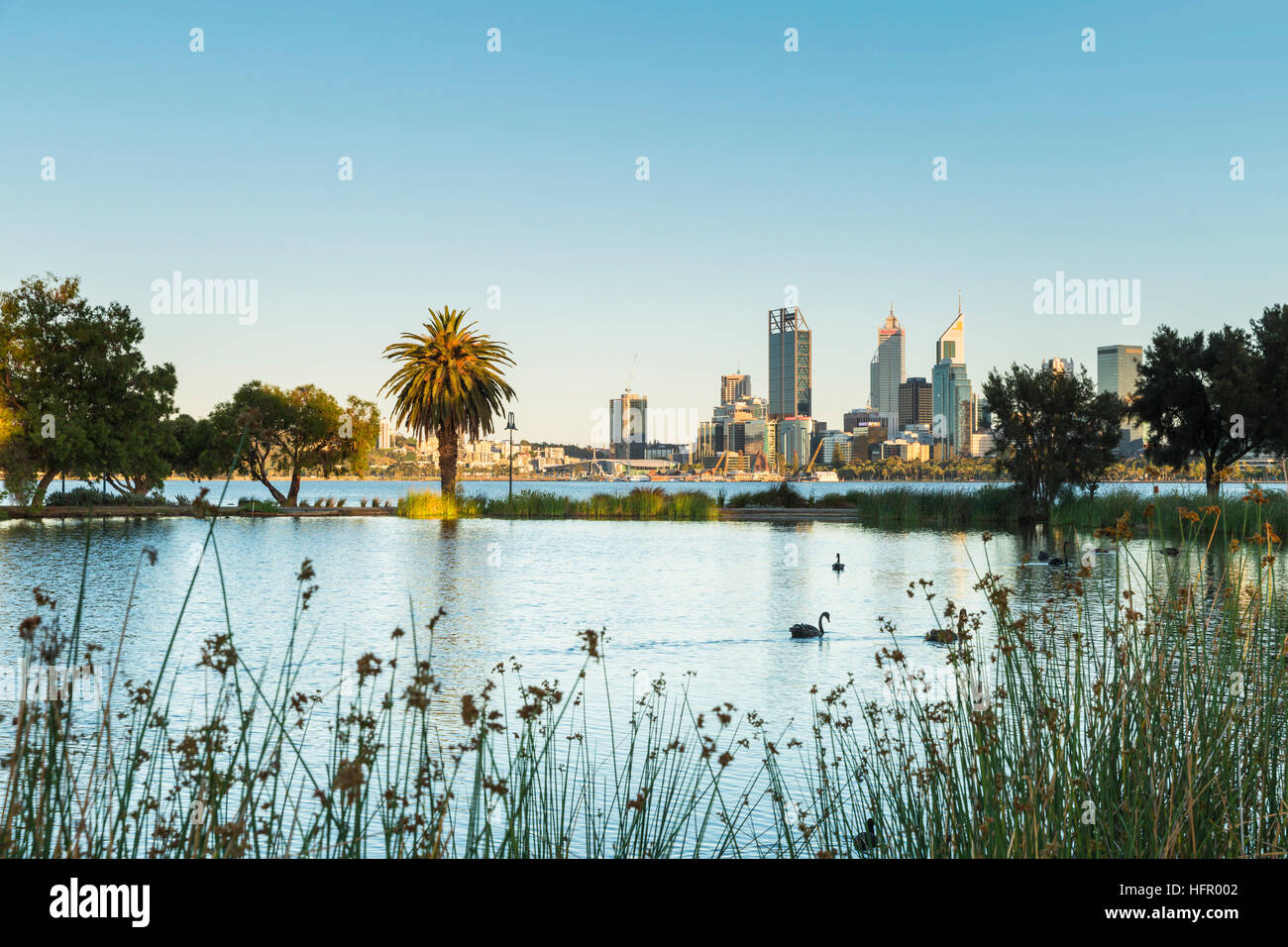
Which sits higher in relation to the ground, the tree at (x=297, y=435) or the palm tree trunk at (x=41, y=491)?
the tree at (x=297, y=435)

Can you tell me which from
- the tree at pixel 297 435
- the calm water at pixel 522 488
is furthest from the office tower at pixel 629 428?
the tree at pixel 297 435

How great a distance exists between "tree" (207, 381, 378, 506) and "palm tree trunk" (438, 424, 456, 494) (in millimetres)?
3567

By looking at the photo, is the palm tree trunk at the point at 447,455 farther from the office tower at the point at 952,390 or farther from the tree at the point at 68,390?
the office tower at the point at 952,390

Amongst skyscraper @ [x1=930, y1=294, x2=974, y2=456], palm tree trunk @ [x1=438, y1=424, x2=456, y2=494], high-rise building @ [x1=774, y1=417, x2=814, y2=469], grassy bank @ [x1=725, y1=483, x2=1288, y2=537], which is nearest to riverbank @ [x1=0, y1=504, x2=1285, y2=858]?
grassy bank @ [x1=725, y1=483, x2=1288, y2=537]

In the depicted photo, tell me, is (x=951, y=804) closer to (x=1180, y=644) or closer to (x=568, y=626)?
(x=1180, y=644)

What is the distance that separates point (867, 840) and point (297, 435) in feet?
120

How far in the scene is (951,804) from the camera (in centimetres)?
317

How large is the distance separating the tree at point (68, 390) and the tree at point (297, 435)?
5797mm

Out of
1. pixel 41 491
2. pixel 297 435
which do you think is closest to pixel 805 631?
pixel 41 491
